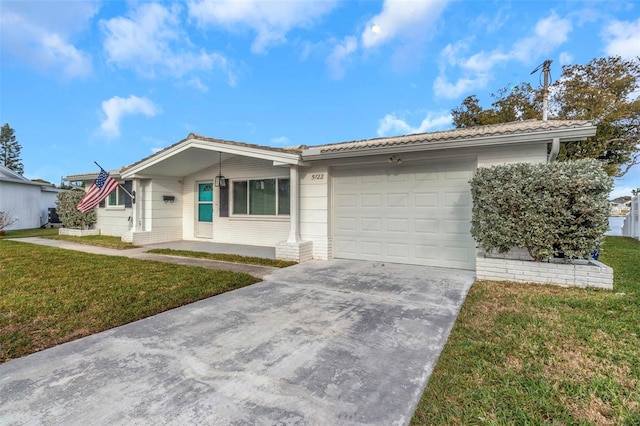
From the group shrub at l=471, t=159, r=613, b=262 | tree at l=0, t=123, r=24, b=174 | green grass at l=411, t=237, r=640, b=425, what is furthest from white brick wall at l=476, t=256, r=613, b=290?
tree at l=0, t=123, r=24, b=174

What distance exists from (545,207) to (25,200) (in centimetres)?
2427

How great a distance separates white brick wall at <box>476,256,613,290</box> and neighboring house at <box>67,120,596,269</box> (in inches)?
34.0

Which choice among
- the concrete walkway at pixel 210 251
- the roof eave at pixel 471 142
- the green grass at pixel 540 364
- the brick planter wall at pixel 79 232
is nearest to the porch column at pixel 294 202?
the roof eave at pixel 471 142

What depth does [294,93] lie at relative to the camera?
1432cm

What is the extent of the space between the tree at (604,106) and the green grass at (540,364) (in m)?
13.0

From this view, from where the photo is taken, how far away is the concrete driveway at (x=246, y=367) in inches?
79.3

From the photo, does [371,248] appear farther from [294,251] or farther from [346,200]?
[294,251]

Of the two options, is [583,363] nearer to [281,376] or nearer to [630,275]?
[281,376]

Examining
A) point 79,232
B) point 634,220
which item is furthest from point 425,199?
point 79,232

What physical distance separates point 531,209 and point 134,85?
15715 mm

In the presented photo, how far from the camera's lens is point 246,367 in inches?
102

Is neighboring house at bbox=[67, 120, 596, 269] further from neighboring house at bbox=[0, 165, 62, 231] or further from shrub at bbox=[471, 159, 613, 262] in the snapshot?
neighboring house at bbox=[0, 165, 62, 231]

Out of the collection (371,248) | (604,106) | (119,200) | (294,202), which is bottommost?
(371,248)

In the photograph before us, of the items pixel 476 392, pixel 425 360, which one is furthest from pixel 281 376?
pixel 476 392
